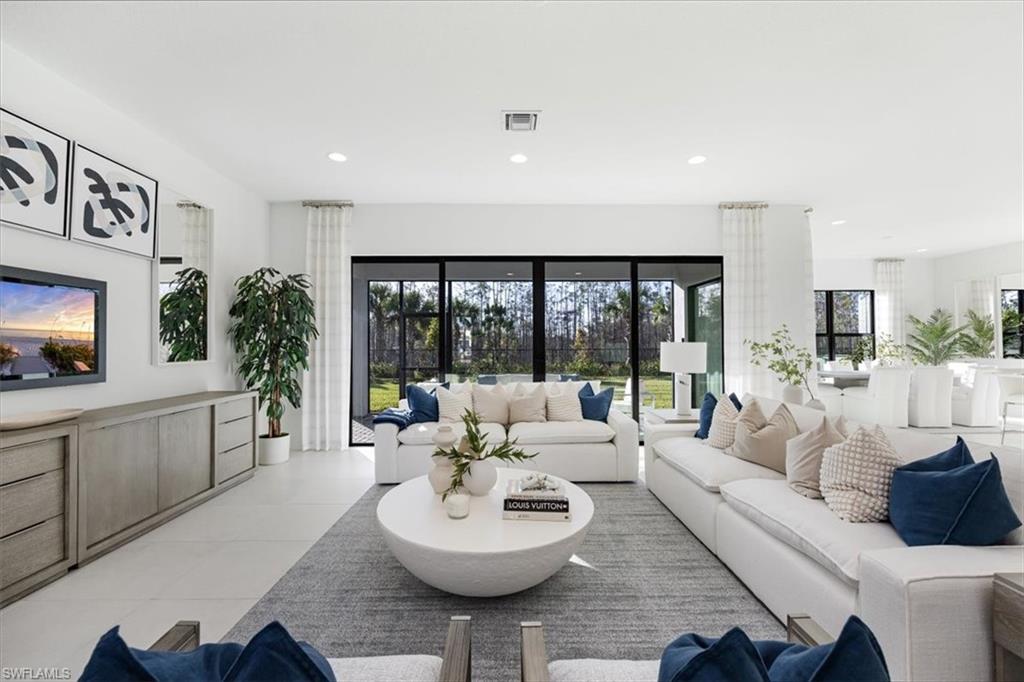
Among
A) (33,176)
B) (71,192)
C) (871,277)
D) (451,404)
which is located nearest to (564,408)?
(451,404)

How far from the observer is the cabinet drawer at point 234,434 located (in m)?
3.84

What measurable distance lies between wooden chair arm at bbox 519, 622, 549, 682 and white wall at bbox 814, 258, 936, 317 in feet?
33.4

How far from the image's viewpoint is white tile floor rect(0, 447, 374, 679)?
1979 mm

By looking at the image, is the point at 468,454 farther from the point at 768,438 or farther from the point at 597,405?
the point at 597,405

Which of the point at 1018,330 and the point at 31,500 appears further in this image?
the point at 1018,330

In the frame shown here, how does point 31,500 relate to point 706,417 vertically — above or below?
below

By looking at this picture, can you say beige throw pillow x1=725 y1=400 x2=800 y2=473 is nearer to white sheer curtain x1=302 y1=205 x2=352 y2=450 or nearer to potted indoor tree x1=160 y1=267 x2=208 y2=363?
white sheer curtain x1=302 y1=205 x2=352 y2=450

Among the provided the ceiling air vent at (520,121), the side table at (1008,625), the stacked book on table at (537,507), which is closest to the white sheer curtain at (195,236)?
the ceiling air vent at (520,121)

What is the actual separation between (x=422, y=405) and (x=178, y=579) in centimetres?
229

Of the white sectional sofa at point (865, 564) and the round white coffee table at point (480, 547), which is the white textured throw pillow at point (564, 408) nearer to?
the white sectional sofa at point (865, 564)

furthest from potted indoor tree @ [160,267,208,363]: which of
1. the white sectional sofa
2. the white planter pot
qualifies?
the white sectional sofa

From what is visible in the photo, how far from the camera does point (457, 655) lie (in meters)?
1.08

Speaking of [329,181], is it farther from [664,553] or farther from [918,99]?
[918,99]

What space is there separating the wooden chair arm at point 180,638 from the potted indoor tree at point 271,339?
3.88 metres
